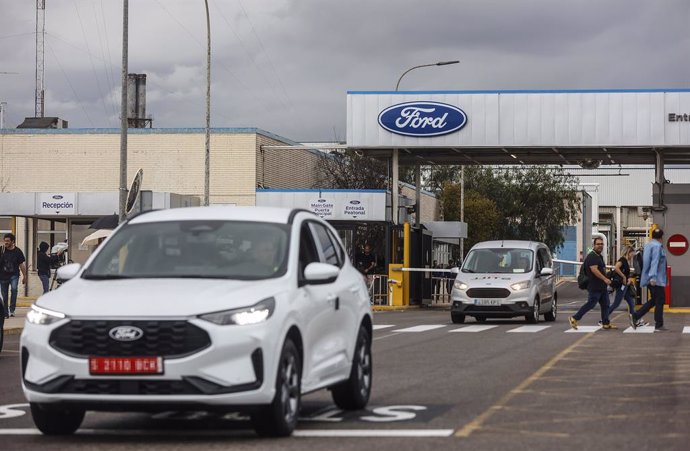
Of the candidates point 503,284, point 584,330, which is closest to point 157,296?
point 584,330

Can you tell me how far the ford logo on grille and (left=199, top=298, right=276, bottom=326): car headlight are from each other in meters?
0.43

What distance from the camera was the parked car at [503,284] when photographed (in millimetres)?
30203

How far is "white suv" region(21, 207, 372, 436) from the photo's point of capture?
9797mm

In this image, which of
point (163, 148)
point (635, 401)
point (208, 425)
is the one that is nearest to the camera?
point (208, 425)

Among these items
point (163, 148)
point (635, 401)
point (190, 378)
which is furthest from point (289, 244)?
point (163, 148)

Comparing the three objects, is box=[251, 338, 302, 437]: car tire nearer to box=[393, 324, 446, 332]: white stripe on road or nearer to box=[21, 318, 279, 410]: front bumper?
box=[21, 318, 279, 410]: front bumper

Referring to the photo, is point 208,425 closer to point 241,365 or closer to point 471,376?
point 241,365

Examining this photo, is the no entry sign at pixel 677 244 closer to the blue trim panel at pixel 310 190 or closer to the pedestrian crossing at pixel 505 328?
the blue trim panel at pixel 310 190

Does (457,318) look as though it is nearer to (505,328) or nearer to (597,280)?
(505,328)

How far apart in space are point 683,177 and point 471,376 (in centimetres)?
10359

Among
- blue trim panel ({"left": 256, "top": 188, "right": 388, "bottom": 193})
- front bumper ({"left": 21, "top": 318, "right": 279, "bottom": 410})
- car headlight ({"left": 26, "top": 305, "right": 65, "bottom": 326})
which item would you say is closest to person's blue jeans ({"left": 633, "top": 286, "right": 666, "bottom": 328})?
front bumper ({"left": 21, "top": 318, "right": 279, "bottom": 410})

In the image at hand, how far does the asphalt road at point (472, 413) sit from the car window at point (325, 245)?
4.20ft

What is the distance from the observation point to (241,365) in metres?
9.81

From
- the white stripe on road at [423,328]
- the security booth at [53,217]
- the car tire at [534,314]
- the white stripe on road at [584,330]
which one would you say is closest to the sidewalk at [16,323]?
the security booth at [53,217]
